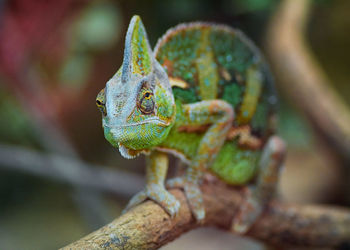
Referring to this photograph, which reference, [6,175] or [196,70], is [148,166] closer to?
[196,70]

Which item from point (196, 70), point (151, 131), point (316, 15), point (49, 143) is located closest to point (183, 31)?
point (196, 70)

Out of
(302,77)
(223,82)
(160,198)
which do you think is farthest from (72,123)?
(160,198)

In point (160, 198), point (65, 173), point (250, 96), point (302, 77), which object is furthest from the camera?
point (302, 77)

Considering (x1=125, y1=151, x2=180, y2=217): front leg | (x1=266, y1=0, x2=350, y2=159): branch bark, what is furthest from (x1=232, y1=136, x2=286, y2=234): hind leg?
(x1=266, y1=0, x2=350, y2=159): branch bark

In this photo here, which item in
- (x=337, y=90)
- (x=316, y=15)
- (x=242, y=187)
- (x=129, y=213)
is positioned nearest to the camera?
(x=129, y=213)

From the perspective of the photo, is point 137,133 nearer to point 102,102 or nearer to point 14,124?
point 102,102

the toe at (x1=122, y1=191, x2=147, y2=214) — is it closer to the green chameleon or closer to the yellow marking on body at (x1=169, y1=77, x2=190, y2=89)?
the green chameleon
